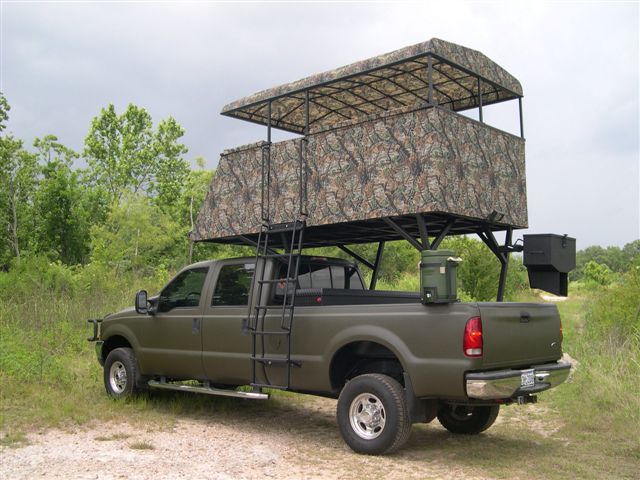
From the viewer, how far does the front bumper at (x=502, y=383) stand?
18.6ft

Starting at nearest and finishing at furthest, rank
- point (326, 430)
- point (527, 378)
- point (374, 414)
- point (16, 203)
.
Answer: point (527, 378)
point (374, 414)
point (326, 430)
point (16, 203)

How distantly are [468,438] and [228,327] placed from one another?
2.96 m

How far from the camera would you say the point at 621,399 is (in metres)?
8.15

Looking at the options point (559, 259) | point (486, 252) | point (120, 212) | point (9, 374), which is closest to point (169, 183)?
point (120, 212)

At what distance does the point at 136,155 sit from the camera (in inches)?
1943

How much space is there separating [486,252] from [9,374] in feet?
50.7

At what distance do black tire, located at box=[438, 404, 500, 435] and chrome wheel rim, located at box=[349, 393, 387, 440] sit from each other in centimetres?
139

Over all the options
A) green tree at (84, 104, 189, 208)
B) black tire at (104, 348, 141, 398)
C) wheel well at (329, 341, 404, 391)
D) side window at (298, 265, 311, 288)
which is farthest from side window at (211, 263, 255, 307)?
green tree at (84, 104, 189, 208)

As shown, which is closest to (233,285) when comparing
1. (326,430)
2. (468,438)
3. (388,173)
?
(326,430)

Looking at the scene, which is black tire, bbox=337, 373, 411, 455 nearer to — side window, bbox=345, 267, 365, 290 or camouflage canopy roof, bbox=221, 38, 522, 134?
side window, bbox=345, 267, 365, 290

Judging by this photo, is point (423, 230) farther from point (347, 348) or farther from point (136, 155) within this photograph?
point (136, 155)

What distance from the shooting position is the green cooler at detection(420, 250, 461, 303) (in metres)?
5.85

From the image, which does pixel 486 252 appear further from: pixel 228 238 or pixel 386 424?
pixel 386 424

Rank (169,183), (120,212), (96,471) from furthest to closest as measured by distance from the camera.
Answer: (169,183) < (120,212) < (96,471)
